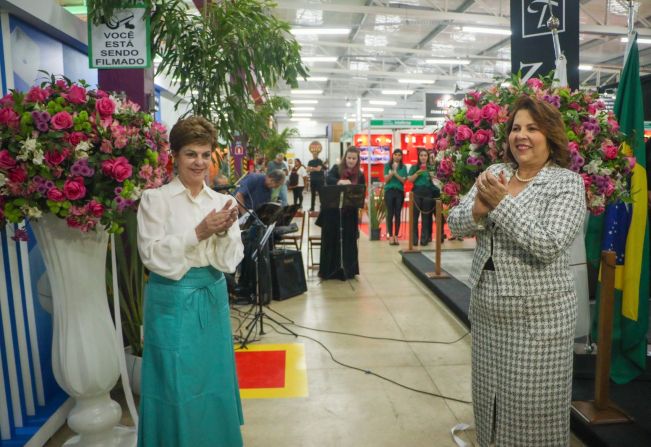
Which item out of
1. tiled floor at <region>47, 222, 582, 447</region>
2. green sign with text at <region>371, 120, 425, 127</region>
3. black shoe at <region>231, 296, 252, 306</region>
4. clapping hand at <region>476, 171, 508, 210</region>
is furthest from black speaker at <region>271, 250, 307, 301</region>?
green sign with text at <region>371, 120, 425, 127</region>

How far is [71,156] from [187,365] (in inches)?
39.8

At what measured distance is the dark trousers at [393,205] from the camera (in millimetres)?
8844

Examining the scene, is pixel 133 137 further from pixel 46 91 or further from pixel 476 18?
pixel 476 18

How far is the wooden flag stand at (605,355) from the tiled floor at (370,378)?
7.9 inches

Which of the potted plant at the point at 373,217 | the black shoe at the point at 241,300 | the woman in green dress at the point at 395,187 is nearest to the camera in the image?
the black shoe at the point at 241,300

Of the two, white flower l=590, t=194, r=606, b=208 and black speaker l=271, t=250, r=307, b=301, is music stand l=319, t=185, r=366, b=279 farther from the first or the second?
white flower l=590, t=194, r=606, b=208

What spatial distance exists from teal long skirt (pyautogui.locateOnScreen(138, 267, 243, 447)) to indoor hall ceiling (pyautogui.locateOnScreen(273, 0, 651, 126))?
4.57 metres

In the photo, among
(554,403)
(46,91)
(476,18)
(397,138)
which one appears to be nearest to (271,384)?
(554,403)

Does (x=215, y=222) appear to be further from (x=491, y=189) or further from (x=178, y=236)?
(x=491, y=189)

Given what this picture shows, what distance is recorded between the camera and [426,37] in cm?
1359

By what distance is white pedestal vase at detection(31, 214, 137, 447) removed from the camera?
244 centimetres

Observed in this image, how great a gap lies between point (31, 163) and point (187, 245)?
781 mm

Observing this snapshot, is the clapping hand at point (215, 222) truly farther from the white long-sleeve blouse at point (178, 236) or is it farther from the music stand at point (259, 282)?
the music stand at point (259, 282)

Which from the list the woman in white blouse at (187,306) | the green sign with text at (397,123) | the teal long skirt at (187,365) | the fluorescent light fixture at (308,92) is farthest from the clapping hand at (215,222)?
the fluorescent light fixture at (308,92)
